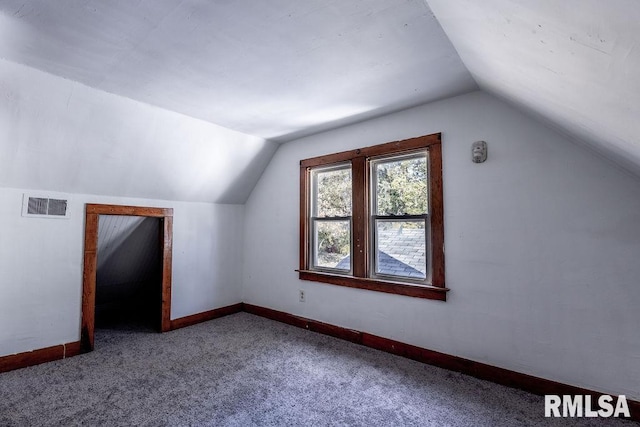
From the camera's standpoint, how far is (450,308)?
8.71 ft

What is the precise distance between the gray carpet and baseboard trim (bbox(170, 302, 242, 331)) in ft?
1.72

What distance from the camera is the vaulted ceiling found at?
108 cm

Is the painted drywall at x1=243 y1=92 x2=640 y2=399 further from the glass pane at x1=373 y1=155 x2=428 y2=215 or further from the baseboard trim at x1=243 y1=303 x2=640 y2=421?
the glass pane at x1=373 y1=155 x2=428 y2=215

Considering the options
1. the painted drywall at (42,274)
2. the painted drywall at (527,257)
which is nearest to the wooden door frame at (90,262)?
the painted drywall at (42,274)

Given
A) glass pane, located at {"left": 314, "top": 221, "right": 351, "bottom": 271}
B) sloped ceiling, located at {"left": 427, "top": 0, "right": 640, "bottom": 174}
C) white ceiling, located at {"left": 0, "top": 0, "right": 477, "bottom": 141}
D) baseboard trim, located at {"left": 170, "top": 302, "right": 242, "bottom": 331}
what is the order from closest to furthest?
sloped ceiling, located at {"left": 427, "top": 0, "right": 640, "bottom": 174} → white ceiling, located at {"left": 0, "top": 0, "right": 477, "bottom": 141} → glass pane, located at {"left": 314, "top": 221, "right": 351, "bottom": 271} → baseboard trim, located at {"left": 170, "top": 302, "right": 242, "bottom": 331}

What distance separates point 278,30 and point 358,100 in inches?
45.5

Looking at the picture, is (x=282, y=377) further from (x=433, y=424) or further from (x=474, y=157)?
(x=474, y=157)

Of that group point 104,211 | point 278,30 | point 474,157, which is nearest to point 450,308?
point 474,157

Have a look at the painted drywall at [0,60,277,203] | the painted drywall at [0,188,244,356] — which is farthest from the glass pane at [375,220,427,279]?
the painted drywall at [0,188,244,356]

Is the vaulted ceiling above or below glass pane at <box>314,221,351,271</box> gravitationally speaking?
above

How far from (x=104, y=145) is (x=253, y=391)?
2.48 metres

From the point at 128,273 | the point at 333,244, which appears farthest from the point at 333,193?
the point at 128,273

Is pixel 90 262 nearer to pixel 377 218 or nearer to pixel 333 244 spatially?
pixel 333 244

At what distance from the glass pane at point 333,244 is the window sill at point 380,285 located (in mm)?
156
